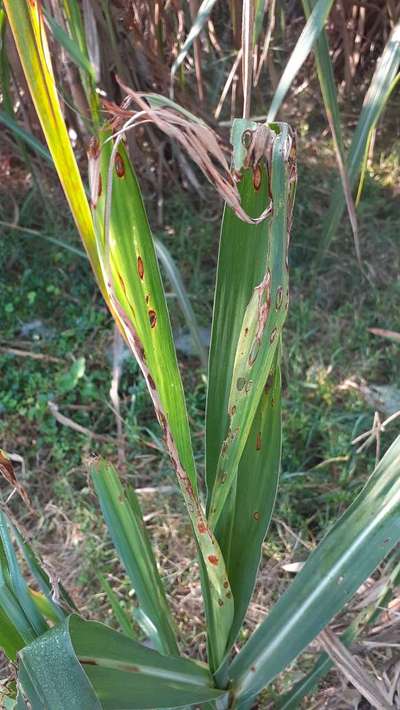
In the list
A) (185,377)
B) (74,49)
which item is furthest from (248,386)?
(185,377)

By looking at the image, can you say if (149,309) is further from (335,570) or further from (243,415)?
(335,570)

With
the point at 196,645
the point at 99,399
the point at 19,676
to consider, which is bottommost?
the point at 196,645

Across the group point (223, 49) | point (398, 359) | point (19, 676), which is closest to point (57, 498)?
point (398, 359)

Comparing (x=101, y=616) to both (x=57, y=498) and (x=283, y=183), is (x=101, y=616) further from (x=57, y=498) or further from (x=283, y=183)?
(x=283, y=183)

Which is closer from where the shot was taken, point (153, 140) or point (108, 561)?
point (108, 561)

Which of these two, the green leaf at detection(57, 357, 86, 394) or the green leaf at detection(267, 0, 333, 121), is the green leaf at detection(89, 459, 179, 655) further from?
the green leaf at detection(57, 357, 86, 394)

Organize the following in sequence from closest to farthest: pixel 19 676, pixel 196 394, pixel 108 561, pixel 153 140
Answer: pixel 19 676 → pixel 108 561 → pixel 196 394 → pixel 153 140

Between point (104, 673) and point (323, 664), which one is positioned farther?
point (323, 664)
